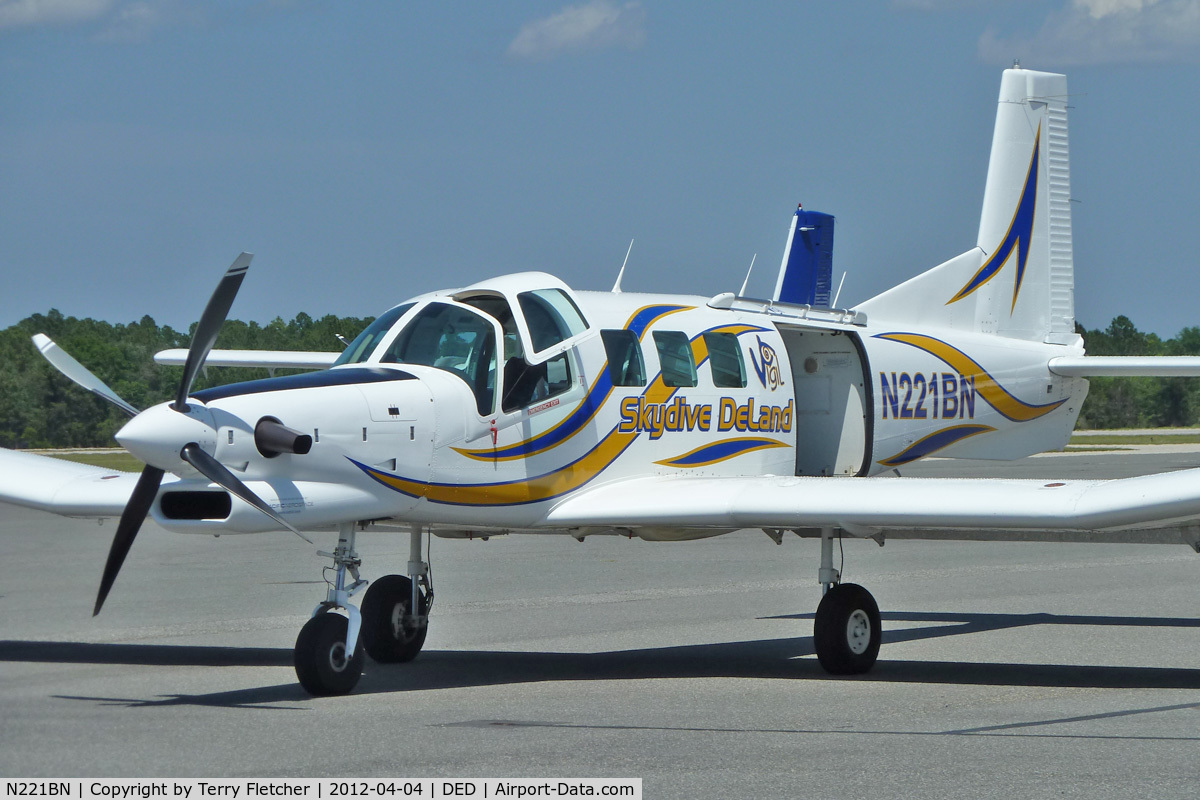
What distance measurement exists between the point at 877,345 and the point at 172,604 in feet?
23.7

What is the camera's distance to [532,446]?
10906 mm

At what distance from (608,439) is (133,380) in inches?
2430

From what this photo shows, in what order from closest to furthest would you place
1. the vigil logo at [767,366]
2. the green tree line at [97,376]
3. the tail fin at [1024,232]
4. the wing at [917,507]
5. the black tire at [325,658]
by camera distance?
the black tire at [325,658] → the wing at [917,507] → the vigil logo at [767,366] → the tail fin at [1024,232] → the green tree line at [97,376]

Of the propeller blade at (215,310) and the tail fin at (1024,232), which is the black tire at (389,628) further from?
the tail fin at (1024,232)

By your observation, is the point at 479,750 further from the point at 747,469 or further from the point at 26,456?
the point at 26,456

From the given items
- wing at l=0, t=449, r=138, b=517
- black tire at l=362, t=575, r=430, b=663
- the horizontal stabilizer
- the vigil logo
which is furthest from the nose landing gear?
the horizontal stabilizer

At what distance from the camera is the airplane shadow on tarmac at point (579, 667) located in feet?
33.2

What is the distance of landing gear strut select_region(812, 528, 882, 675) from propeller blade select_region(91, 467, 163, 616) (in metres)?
4.67

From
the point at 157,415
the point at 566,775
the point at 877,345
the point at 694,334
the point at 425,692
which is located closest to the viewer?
the point at 566,775

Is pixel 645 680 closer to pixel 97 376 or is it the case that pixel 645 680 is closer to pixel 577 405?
pixel 577 405

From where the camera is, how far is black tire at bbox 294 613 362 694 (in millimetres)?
9445

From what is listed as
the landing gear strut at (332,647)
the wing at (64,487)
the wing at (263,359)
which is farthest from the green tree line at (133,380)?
the landing gear strut at (332,647)

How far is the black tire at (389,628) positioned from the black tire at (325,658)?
6.05 feet

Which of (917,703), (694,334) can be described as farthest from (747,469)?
(917,703)
